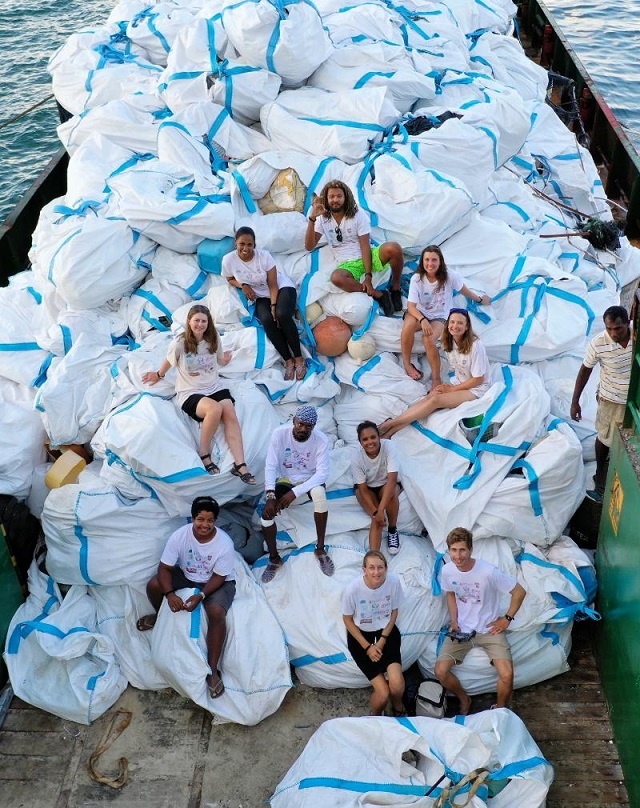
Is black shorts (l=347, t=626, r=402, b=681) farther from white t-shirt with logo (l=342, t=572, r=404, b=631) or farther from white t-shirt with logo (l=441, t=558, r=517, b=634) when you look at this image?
white t-shirt with logo (l=441, t=558, r=517, b=634)

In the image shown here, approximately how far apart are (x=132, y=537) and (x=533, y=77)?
6.77 m

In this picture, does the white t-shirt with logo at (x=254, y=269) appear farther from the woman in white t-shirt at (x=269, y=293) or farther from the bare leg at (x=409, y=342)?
the bare leg at (x=409, y=342)

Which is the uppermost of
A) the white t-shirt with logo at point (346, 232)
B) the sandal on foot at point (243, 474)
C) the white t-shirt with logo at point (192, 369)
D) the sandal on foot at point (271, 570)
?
the white t-shirt with logo at point (346, 232)

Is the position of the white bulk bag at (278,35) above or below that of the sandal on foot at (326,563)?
above

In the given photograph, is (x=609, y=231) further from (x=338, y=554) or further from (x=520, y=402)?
(x=338, y=554)

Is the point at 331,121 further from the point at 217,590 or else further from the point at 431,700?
the point at 431,700

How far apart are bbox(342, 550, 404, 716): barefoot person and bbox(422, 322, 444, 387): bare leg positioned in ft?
4.65

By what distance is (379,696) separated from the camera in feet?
14.1

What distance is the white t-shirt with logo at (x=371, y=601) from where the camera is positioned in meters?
4.32

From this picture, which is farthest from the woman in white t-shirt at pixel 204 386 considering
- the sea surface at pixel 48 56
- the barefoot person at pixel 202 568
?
the sea surface at pixel 48 56

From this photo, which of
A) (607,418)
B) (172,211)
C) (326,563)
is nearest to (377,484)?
(326,563)

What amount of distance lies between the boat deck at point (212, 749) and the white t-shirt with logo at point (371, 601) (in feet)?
1.52

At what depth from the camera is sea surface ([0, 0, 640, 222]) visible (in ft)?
41.5

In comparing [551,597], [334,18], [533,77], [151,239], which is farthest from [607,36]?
[551,597]
